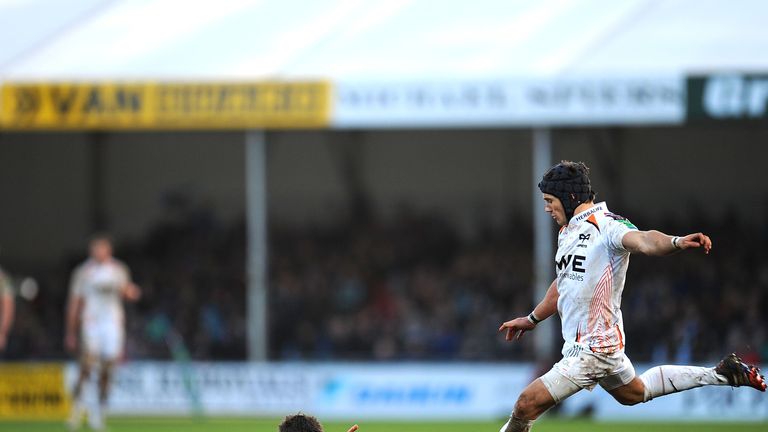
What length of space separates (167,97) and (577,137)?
825 cm

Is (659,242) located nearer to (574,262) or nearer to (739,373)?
(574,262)

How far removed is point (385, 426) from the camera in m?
15.5

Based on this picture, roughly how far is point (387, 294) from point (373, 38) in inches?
187

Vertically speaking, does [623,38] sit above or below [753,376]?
above

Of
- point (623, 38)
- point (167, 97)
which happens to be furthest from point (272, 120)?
point (623, 38)

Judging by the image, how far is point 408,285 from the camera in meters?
22.4

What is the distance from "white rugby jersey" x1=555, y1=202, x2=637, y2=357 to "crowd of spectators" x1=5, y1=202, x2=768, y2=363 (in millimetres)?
9769

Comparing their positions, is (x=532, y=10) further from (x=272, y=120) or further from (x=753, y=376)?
(x=753, y=376)

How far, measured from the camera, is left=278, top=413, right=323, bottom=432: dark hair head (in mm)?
6684

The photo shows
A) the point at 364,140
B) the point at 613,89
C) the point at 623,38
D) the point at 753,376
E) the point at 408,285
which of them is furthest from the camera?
the point at 364,140

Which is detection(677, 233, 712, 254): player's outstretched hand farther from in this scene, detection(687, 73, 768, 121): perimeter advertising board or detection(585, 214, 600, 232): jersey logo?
detection(687, 73, 768, 121): perimeter advertising board

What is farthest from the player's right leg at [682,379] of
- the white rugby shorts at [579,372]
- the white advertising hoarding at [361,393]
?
the white advertising hoarding at [361,393]

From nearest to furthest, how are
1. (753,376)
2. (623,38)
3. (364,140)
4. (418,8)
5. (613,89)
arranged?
(753,376)
(613,89)
(623,38)
(418,8)
(364,140)

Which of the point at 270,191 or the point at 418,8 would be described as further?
the point at 270,191
